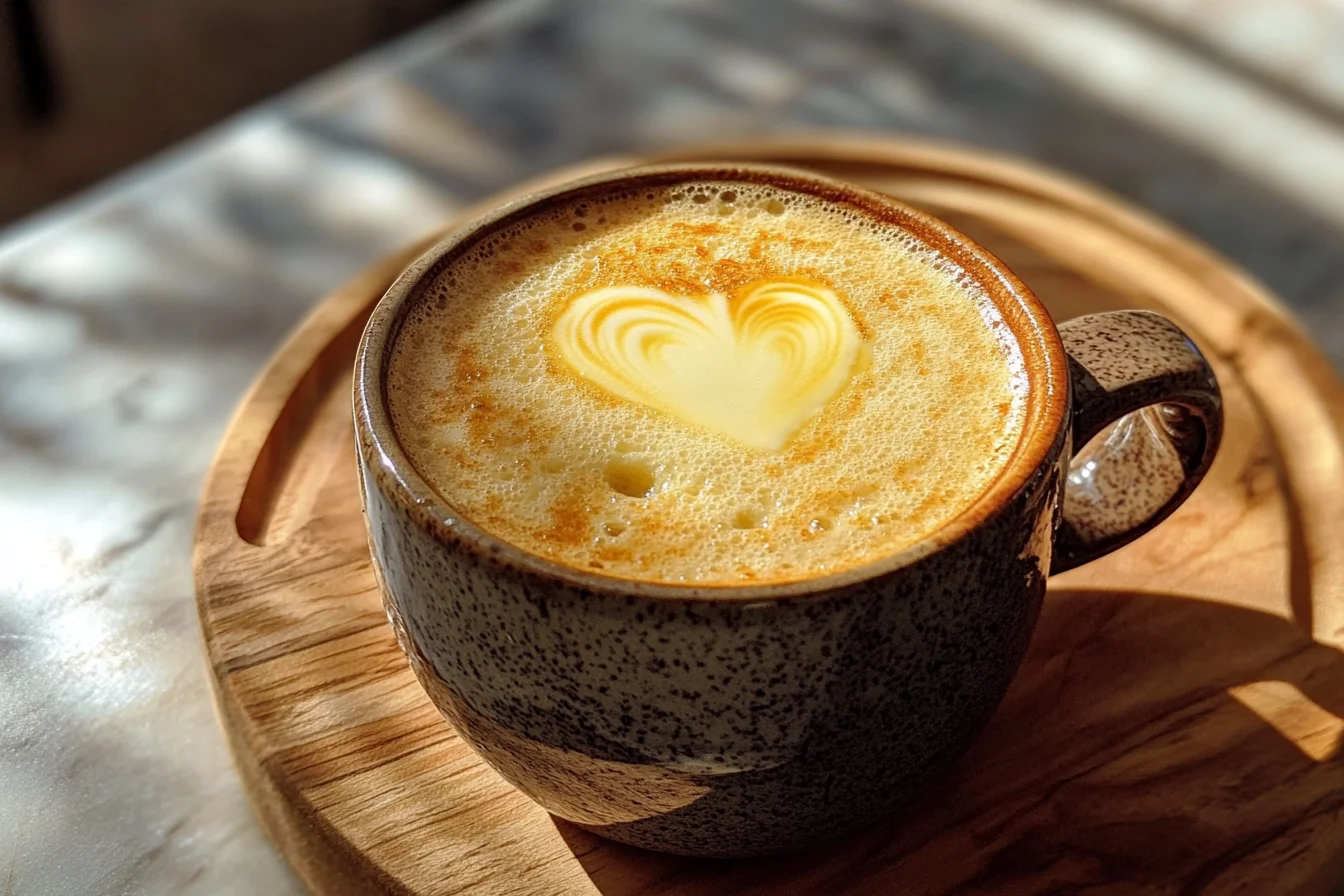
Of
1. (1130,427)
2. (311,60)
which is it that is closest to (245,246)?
(1130,427)

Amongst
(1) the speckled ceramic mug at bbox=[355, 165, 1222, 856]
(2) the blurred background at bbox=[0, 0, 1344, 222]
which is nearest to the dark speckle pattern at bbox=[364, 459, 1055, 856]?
(1) the speckled ceramic mug at bbox=[355, 165, 1222, 856]

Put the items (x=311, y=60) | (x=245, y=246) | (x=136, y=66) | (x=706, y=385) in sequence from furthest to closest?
(x=311, y=60), (x=136, y=66), (x=245, y=246), (x=706, y=385)

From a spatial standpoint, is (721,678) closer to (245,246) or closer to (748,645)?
(748,645)

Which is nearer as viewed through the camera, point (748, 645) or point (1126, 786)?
point (748, 645)

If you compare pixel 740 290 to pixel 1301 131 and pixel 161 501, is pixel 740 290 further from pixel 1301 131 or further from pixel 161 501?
pixel 1301 131

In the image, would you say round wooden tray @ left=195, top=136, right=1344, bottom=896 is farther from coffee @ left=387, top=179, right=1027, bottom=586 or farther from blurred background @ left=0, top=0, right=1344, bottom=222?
blurred background @ left=0, top=0, right=1344, bottom=222

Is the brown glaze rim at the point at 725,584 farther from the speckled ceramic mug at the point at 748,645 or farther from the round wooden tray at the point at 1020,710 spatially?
the round wooden tray at the point at 1020,710
